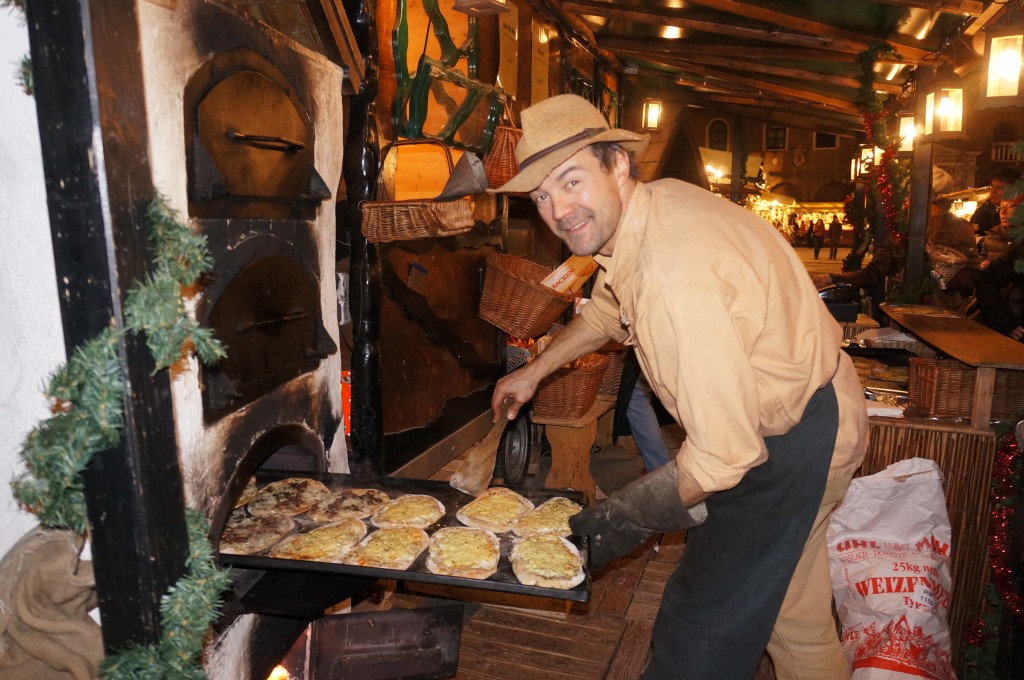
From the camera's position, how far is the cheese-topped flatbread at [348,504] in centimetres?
296

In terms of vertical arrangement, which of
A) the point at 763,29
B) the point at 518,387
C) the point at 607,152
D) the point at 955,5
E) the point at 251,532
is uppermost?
the point at 763,29

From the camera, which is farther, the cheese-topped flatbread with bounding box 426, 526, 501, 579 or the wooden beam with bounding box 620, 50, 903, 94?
the wooden beam with bounding box 620, 50, 903, 94

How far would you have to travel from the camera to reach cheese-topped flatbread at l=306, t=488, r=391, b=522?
296 cm

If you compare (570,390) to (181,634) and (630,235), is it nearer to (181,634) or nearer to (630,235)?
(630,235)

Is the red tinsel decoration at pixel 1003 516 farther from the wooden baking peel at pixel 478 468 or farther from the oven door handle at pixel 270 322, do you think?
the oven door handle at pixel 270 322

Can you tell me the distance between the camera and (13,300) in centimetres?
199

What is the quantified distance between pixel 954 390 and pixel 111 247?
13.7 feet

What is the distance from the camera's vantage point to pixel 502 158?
448 cm

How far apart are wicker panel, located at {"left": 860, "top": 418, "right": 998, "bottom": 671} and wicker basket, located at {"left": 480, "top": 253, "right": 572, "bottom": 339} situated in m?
2.13

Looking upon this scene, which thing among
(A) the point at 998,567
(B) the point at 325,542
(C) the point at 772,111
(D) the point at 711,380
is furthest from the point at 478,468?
(C) the point at 772,111

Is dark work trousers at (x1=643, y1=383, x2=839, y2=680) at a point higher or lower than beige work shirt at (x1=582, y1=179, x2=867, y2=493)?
lower

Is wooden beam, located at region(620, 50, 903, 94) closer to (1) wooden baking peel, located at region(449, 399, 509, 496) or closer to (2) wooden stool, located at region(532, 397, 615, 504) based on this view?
(2) wooden stool, located at region(532, 397, 615, 504)

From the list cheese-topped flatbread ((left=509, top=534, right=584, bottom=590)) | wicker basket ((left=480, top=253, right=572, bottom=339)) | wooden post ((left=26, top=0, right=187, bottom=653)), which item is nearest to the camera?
wooden post ((left=26, top=0, right=187, bottom=653))

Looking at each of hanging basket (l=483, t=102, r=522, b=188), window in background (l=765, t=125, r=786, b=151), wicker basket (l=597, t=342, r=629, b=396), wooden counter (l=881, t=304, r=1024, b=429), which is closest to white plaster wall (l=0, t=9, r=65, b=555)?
hanging basket (l=483, t=102, r=522, b=188)
